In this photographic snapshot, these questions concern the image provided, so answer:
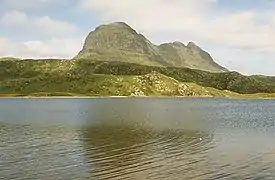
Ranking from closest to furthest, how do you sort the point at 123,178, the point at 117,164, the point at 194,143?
the point at 123,178, the point at 117,164, the point at 194,143

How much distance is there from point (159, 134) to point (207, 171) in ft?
95.8

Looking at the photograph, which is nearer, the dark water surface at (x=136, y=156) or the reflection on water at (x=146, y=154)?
the dark water surface at (x=136, y=156)

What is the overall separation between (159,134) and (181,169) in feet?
92.8

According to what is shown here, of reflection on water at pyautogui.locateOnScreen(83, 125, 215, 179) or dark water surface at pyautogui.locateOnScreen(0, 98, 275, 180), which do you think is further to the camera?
reflection on water at pyautogui.locateOnScreen(83, 125, 215, 179)

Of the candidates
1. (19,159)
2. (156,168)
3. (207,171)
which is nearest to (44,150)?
(19,159)

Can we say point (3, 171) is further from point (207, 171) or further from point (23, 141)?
point (23, 141)

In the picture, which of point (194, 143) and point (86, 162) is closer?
point (86, 162)

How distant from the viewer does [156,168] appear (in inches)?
1405

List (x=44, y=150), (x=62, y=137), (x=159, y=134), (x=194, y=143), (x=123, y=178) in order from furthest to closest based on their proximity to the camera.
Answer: (x=159, y=134)
(x=62, y=137)
(x=194, y=143)
(x=44, y=150)
(x=123, y=178)

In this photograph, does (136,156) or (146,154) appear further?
(146,154)

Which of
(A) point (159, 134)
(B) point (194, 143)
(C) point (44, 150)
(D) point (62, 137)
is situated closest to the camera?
(C) point (44, 150)

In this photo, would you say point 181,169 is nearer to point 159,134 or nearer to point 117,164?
point 117,164

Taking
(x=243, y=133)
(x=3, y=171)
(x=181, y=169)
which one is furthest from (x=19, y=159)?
(x=243, y=133)

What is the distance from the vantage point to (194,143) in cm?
5284
